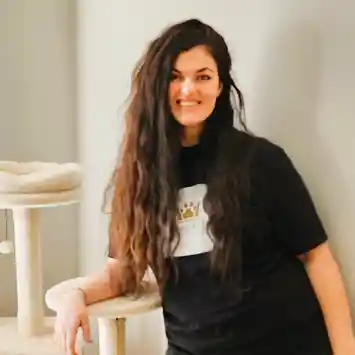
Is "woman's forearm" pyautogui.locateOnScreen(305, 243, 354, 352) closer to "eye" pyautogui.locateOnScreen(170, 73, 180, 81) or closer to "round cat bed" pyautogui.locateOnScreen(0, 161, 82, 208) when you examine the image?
"eye" pyautogui.locateOnScreen(170, 73, 180, 81)

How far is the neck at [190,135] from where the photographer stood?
143cm

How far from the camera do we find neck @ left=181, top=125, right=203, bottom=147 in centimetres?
143

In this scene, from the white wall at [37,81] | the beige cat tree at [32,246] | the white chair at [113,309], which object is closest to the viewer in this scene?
the white chair at [113,309]

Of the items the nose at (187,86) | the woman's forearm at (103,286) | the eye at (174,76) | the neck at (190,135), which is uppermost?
the eye at (174,76)

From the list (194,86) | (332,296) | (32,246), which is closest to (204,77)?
(194,86)

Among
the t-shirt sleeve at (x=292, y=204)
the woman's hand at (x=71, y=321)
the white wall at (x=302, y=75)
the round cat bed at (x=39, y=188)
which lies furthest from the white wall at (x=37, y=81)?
the t-shirt sleeve at (x=292, y=204)

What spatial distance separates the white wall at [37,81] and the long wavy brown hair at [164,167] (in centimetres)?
81

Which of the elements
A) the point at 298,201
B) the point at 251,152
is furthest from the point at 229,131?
the point at 298,201

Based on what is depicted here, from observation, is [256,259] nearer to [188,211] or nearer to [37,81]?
[188,211]

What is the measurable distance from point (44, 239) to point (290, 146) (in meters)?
1.12

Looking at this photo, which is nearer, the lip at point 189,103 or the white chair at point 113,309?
the lip at point 189,103

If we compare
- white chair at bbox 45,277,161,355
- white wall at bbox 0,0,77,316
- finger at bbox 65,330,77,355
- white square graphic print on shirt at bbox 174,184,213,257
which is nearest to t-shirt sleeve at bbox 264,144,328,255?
white square graphic print on shirt at bbox 174,184,213,257

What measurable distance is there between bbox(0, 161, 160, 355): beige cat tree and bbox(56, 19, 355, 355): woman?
10.8 inches

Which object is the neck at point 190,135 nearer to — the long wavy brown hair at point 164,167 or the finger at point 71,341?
the long wavy brown hair at point 164,167
